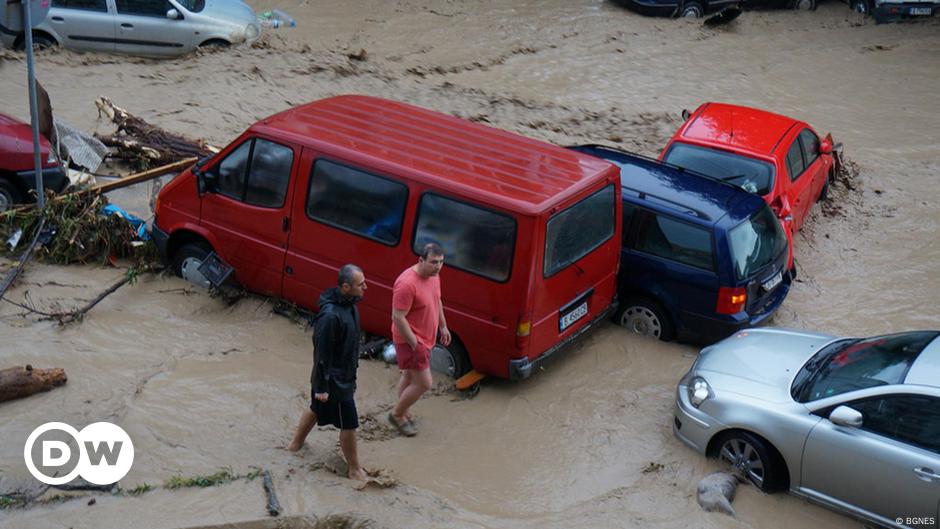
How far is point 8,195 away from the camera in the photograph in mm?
9781

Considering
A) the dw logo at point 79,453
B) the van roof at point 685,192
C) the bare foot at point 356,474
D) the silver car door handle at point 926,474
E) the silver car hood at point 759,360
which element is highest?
the van roof at point 685,192

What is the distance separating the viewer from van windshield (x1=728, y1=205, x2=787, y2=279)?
28.3ft

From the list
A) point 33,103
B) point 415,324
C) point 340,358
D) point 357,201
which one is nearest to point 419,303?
point 415,324

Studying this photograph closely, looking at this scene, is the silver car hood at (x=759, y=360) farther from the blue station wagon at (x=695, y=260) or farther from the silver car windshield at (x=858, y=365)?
the blue station wagon at (x=695, y=260)

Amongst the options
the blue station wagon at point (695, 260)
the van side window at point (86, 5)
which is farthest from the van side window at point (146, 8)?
the blue station wagon at point (695, 260)

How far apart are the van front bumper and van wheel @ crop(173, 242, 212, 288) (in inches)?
119

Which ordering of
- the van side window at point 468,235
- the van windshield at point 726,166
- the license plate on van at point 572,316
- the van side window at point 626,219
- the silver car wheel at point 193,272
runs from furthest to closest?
the van windshield at point 726,166
the silver car wheel at point 193,272
the van side window at point 626,219
the license plate on van at point 572,316
the van side window at point 468,235

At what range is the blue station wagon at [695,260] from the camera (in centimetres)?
862

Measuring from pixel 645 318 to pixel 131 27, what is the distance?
32.4ft

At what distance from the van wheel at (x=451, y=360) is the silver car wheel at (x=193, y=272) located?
2350 mm

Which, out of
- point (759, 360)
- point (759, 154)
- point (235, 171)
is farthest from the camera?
Answer: point (759, 154)

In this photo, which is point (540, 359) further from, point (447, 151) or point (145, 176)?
point (145, 176)

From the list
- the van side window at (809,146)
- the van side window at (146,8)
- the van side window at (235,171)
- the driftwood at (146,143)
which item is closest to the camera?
the van side window at (235,171)

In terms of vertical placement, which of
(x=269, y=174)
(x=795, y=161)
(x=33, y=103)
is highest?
(x=33, y=103)
